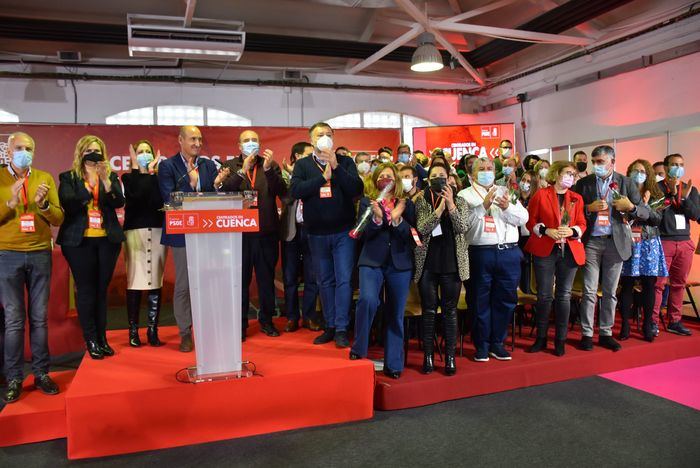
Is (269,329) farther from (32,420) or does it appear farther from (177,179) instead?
(32,420)

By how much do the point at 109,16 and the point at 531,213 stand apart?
6704 mm

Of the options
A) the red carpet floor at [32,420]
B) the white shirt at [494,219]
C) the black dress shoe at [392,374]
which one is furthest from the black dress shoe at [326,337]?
the red carpet floor at [32,420]

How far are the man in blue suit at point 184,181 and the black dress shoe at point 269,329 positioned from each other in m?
0.66

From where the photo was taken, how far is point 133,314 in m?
3.86

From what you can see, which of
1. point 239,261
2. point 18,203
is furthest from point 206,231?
point 18,203

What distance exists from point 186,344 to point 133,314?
0.54 meters

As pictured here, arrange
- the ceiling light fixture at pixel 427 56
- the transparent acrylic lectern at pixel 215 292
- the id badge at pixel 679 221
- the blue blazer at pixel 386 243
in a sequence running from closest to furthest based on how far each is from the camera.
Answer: the transparent acrylic lectern at pixel 215 292 → the blue blazer at pixel 386 243 → the id badge at pixel 679 221 → the ceiling light fixture at pixel 427 56

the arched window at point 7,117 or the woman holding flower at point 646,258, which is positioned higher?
the arched window at point 7,117

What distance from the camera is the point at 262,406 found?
3.04m

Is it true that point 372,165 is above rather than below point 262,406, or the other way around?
above

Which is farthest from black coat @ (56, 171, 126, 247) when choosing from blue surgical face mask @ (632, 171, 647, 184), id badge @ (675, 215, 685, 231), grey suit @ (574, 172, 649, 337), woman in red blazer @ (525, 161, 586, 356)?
id badge @ (675, 215, 685, 231)

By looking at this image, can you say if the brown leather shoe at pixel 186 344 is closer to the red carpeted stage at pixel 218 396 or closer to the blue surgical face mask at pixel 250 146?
the red carpeted stage at pixel 218 396

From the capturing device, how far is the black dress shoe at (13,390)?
3.08 m

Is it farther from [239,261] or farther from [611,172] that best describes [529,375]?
[239,261]
